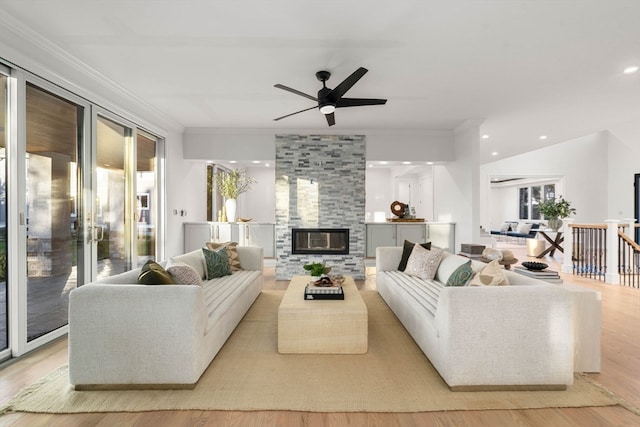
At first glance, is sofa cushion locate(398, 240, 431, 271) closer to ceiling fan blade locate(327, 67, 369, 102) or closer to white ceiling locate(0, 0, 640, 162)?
white ceiling locate(0, 0, 640, 162)

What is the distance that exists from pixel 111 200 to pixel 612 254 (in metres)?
7.70

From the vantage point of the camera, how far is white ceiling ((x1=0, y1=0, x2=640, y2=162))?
8.01 feet

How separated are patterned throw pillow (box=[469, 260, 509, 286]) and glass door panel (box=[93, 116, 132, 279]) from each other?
155 inches

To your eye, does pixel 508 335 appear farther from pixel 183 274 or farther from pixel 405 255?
Result: pixel 183 274

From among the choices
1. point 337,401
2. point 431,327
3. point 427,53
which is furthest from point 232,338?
point 427,53

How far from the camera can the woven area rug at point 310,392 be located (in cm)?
198

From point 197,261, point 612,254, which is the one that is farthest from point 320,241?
point 612,254

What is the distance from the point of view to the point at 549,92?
4176 mm

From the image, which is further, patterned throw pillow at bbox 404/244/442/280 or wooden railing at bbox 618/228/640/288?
wooden railing at bbox 618/228/640/288

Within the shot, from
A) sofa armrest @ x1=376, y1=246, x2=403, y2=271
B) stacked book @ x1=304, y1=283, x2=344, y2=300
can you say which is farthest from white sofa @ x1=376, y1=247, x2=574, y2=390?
sofa armrest @ x1=376, y1=246, x2=403, y2=271

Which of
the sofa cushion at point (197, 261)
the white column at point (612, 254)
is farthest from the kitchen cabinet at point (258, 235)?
the white column at point (612, 254)

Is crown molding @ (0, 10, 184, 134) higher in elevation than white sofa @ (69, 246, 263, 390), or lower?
higher

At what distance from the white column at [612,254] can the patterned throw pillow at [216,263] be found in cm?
611

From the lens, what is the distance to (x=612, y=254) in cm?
548
